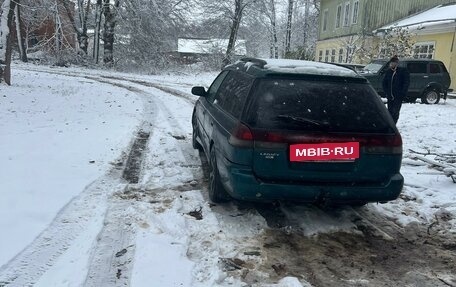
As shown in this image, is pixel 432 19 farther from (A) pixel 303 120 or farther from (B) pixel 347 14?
(A) pixel 303 120

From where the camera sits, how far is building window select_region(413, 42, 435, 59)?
69.5ft

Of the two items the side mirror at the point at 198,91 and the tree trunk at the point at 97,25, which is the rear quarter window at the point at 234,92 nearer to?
the side mirror at the point at 198,91

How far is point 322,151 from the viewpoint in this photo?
3826 mm

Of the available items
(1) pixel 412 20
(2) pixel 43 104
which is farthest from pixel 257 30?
(2) pixel 43 104

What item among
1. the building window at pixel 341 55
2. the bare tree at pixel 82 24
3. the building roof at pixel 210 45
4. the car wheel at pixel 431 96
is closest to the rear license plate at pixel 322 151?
the car wheel at pixel 431 96

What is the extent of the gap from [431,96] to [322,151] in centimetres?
1498

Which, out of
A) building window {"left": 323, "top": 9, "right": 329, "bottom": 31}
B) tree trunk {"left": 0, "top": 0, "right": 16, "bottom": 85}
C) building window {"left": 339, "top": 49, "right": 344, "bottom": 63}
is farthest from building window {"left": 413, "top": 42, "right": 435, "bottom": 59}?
tree trunk {"left": 0, "top": 0, "right": 16, "bottom": 85}

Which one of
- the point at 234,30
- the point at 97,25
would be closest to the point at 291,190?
the point at 97,25

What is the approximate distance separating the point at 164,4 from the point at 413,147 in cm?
2536

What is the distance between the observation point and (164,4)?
29.7 metres

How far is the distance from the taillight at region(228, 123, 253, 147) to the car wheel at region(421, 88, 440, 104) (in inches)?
588

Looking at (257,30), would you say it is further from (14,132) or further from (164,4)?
(14,132)

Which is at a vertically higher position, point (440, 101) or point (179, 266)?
point (440, 101)

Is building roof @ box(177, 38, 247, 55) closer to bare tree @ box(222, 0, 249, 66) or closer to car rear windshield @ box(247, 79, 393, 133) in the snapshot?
bare tree @ box(222, 0, 249, 66)
